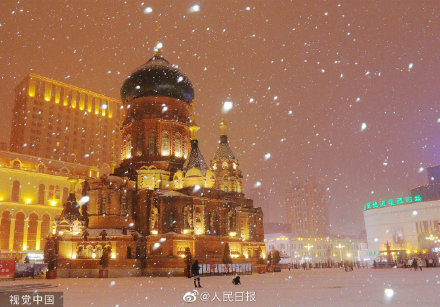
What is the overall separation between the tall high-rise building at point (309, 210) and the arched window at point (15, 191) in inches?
4370

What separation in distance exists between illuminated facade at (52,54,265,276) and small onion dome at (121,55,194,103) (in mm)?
112

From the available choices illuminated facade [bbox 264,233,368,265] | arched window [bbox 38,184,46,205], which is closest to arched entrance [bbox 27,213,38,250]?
arched window [bbox 38,184,46,205]

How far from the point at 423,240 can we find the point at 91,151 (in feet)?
235

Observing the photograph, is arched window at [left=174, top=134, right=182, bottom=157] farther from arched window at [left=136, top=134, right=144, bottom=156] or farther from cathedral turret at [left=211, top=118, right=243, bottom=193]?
cathedral turret at [left=211, top=118, right=243, bottom=193]

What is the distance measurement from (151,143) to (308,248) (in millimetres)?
63713

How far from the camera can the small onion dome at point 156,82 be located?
44.0 metres

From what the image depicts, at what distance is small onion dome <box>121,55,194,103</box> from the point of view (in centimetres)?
4403

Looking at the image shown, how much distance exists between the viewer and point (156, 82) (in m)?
44.0

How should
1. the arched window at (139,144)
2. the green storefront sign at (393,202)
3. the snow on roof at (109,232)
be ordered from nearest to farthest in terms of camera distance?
the snow on roof at (109,232)
the arched window at (139,144)
the green storefront sign at (393,202)

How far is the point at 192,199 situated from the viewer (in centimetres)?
3850

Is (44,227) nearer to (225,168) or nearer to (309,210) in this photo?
(225,168)

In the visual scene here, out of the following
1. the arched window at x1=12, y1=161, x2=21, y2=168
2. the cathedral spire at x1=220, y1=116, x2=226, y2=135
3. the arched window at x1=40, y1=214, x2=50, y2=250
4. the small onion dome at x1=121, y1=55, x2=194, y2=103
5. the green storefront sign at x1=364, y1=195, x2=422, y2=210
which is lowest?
the arched window at x1=40, y1=214, x2=50, y2=250

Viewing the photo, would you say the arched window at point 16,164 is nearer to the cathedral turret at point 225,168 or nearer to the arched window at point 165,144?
the arched window at point 165,144

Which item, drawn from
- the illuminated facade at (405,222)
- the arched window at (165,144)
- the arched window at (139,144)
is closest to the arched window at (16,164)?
the arched window at (139,144)
